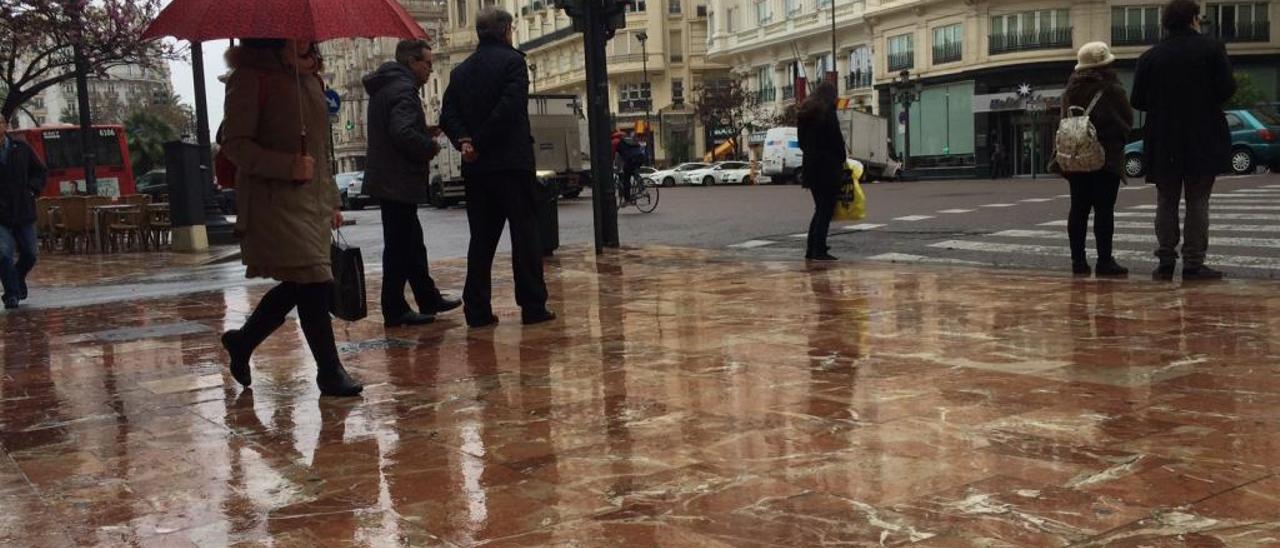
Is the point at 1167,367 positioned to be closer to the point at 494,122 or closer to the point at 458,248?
the point at 494,122

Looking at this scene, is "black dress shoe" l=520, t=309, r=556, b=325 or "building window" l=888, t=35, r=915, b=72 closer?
"black dress shoe" l=520, t=309, r=556, b=325

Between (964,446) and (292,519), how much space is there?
6.32 feet

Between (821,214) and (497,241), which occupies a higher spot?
(497,241)

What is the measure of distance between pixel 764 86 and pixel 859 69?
9.43m

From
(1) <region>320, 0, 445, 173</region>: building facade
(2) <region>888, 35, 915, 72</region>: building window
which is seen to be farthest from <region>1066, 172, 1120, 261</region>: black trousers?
(1) <region>320, 0, 445, 173</region>: building facade

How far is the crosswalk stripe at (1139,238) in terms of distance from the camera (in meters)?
10.1

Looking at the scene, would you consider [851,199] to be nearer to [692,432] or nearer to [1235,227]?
[1235,227]

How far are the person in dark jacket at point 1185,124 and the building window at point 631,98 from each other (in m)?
66.3

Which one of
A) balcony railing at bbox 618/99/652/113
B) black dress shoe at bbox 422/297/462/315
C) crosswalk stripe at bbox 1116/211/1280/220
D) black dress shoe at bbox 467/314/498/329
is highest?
balcony railing at bbox 618/99/652/113

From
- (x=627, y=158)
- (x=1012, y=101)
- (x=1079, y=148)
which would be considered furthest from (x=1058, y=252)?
(x=1012, y=101)

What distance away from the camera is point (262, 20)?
15.1 feet

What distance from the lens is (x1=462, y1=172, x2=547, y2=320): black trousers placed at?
6.54 meters

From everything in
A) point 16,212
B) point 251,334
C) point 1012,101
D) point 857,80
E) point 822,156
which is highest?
point 857,80

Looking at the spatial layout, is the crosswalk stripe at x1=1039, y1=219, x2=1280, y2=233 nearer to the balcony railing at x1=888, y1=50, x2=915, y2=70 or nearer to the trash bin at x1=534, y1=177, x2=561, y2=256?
the trash bin at x1=534, y1=177, x2=561, y2=256
